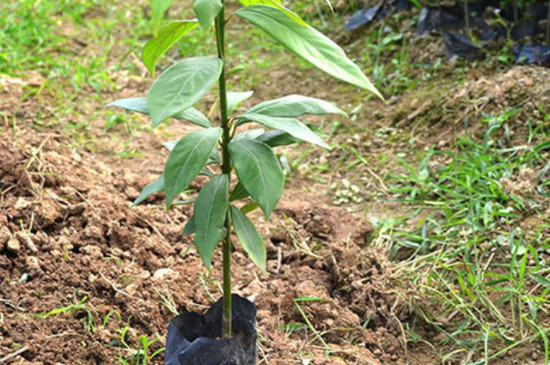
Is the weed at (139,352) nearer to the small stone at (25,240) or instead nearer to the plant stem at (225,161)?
the plant stem at (225,161)

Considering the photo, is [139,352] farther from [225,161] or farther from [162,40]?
[162,40]

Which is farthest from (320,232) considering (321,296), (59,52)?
(59,52)

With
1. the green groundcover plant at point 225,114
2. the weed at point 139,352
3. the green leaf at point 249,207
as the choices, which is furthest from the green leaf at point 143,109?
the weed at point 139,352

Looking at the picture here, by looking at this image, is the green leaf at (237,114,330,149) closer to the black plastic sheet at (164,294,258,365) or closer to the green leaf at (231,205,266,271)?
the green leaf at (231,205,266,271)

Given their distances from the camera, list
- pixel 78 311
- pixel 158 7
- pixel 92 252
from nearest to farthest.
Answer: pixel 158 7
pixel 78 311
pixel 92 252

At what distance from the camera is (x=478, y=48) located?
3.41 m

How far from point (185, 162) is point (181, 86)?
0.57 feet

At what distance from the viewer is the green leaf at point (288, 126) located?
1403 millimetres

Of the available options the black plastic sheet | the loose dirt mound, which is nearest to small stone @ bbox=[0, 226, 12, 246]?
the loose dirt mound

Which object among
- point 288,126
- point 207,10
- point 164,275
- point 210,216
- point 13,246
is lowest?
point 164,275

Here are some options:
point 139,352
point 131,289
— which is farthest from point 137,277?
point 139,352

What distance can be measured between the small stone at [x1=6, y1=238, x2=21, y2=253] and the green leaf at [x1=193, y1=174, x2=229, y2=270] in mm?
1005

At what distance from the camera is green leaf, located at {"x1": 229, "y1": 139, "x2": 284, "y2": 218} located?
1.34 m

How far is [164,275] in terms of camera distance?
7.23ft
